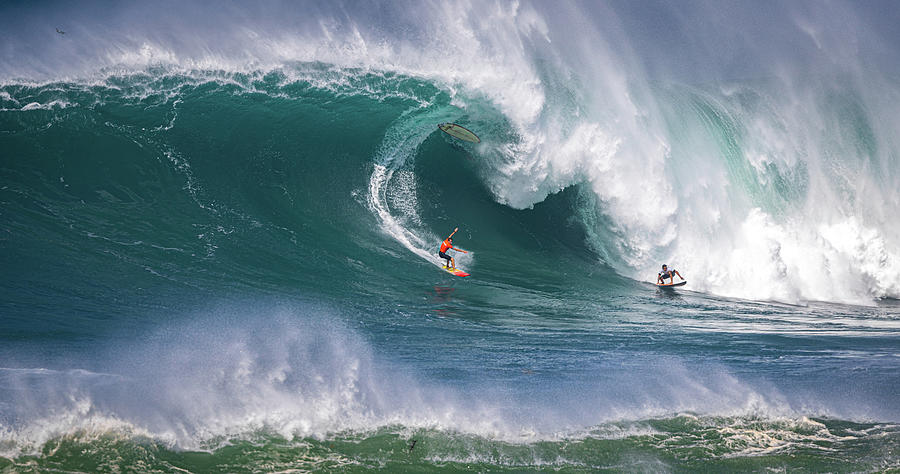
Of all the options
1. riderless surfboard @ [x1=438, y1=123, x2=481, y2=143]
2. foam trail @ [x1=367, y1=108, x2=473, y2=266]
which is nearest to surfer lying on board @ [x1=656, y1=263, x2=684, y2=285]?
foam trail @ [x1=367, y1=108, x2=473, y2=266]

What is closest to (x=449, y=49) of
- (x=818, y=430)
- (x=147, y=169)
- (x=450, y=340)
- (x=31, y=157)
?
(x=147, y=169)

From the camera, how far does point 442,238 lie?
12.4 metres

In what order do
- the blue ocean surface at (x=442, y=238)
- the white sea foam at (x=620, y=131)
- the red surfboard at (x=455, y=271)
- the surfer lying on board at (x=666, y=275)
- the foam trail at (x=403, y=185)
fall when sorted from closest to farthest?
the blue ocean surface at (x=442, y=238) < the red surfboard at (x=455, y=271) < the foam trail at (x=403, y=185) < the surfer lying on board at (x=666, y=275) < the white sea foam at (x=620, y=131)

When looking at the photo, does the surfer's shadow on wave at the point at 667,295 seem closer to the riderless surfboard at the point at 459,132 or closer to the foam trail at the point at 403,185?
the foam trail at the point at 403,185

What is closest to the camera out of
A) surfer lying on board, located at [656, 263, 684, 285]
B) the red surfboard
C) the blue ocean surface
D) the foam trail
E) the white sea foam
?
the blue ocean surface

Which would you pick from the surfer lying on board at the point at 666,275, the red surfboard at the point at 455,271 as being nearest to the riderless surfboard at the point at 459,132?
the red surfboard at the point at 455,271

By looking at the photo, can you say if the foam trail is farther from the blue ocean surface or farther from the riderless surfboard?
the riderless surfboard

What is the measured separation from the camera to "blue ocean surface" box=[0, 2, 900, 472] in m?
6.92

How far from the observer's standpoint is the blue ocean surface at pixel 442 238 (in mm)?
6922

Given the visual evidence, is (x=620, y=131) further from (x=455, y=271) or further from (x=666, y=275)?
→ (x=455, y=271)

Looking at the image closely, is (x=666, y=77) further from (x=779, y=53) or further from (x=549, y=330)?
(x=549, y=330)

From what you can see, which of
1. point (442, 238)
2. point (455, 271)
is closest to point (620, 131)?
point (442, 238)

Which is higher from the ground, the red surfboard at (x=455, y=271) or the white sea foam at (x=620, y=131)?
the white sea foam at (x=620, y=131)

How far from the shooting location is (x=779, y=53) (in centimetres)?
1908
